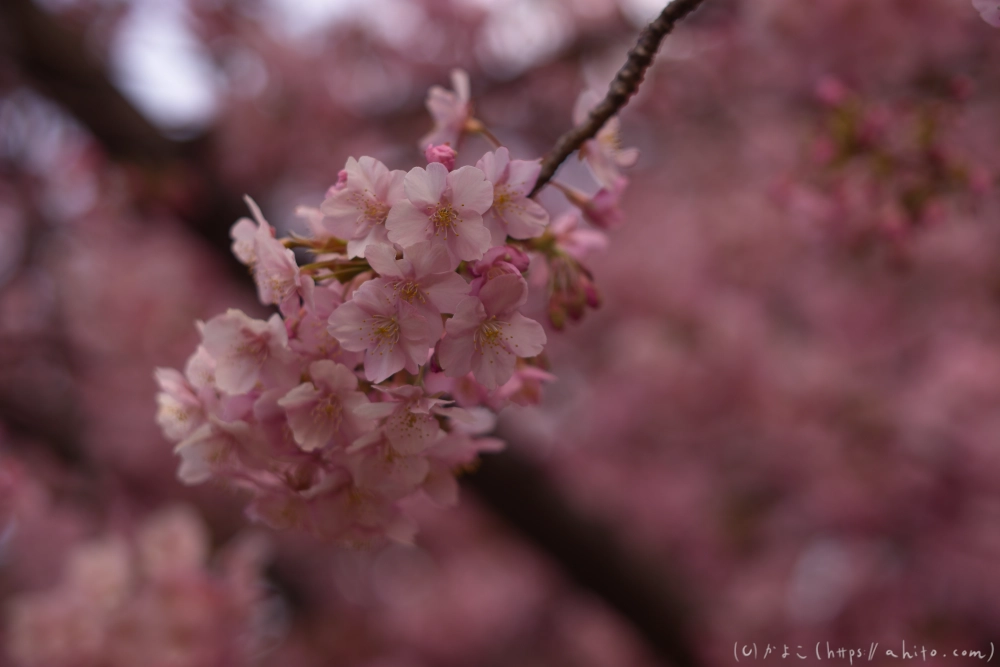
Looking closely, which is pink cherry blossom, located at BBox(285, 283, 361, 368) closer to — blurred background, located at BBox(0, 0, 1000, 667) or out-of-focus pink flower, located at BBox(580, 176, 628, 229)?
out-of-focus pink flower, located at BBox(580, 176, 628, 229)

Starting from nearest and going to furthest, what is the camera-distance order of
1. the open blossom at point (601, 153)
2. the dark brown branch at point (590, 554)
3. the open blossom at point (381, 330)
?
the open blossom at point (381, 330), the open blossom at point (601, 153), the dark brown branch at point (590, 554)

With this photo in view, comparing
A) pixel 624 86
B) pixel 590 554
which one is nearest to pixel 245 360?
pixel 624 86

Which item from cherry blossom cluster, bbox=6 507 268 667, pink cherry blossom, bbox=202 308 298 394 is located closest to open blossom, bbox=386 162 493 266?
pink cherry blossom, bbox=202 308 298 394

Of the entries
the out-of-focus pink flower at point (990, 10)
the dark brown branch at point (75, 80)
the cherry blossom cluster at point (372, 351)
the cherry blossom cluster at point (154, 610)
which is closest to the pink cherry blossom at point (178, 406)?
the cherry blossom cluster at point (372, 351)

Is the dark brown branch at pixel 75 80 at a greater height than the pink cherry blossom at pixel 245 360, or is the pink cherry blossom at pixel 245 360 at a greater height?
the dark brown branch at pixel 75 80

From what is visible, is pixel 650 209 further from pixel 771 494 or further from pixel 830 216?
pixel 830 216

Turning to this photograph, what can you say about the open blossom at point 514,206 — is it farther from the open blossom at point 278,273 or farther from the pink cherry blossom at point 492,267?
the open blossom at point 278,273

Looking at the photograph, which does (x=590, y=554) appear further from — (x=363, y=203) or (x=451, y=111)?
(x=363, y=203)
